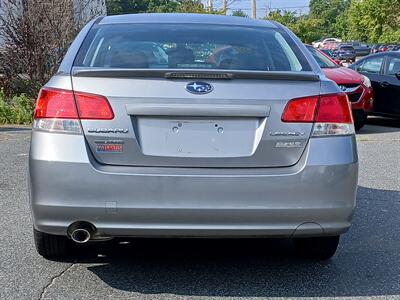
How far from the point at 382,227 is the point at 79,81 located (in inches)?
119

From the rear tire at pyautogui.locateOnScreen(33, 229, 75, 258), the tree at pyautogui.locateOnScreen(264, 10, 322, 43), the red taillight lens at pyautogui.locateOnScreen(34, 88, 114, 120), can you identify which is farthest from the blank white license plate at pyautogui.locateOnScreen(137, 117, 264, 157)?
the tree at pyautogui.locateOnScreen(264, 10, 322, 43)

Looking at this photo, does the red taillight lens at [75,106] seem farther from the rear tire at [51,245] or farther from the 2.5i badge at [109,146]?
the rear tire at [51,245]

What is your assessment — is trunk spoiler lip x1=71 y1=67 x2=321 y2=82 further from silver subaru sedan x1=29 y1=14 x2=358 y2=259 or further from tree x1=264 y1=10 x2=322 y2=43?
tree x1=264 y1=10 x2=322 y2=43

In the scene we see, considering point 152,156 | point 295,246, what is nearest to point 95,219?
point 152,156

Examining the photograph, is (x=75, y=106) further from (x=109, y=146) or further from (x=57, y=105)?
(x=109, y=146)

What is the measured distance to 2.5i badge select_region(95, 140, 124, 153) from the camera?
3.66m

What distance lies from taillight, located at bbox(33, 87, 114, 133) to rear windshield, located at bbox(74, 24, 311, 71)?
1.16 feet

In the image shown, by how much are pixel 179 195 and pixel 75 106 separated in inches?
30.9

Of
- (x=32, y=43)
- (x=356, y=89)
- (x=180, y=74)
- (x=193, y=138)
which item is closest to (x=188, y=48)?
(x=180, y=74)

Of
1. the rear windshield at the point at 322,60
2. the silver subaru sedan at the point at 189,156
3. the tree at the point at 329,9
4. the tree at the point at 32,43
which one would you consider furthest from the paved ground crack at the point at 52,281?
the tree at the point at 329,9

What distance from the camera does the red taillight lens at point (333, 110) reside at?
3834 mm

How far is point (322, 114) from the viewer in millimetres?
3834

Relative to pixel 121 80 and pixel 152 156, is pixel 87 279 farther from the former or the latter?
pixel 121 80

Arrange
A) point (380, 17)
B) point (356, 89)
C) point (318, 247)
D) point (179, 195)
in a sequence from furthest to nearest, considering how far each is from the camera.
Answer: point (380, 17)
point (356, 89)
point (318, 247)
point (179, 195)
